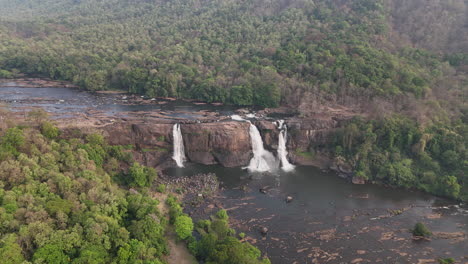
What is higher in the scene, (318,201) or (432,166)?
(432,166)

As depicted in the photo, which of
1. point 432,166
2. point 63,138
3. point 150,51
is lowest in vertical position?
point 432,166

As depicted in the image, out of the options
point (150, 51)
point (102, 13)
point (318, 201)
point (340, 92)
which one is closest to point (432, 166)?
point (318, 201)

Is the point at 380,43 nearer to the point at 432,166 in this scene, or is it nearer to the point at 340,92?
the point at 340,92

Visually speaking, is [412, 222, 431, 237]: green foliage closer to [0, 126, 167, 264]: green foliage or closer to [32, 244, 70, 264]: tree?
[0, 126, 167, 264]: green foliage

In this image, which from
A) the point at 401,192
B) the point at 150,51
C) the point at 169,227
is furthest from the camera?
the point at 150,51

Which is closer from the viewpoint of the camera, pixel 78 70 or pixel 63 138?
pixel 63 138

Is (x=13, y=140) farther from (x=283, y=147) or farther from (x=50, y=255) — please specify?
(x=283, y=147)

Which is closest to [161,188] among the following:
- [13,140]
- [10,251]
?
[13,140]
